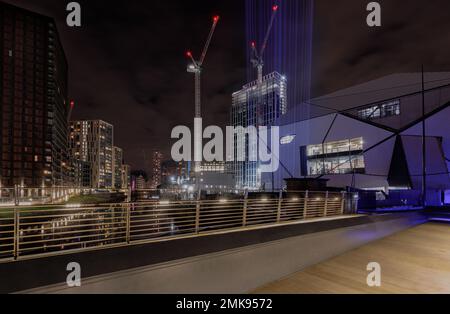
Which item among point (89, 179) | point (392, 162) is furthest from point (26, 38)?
point (392, 162)

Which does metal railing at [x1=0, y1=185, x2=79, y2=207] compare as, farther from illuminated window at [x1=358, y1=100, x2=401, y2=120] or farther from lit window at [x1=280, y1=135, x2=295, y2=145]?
lit window at [x1=280, y1=135, x2=295, y2=145]

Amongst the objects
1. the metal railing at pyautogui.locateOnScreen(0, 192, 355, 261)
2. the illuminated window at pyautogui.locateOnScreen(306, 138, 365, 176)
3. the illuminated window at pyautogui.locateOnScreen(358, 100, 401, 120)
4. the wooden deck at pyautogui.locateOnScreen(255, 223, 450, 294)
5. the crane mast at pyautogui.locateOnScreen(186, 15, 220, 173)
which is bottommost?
the wooden deck at pyautogui.locateOnScreen(255, 223, 450, 294)

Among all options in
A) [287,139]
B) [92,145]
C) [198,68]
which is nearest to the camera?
[287,139]

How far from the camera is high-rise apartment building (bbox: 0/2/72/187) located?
78125mm

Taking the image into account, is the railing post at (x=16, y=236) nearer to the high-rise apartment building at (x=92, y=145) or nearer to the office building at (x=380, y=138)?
the office building at (x=380, y=138)

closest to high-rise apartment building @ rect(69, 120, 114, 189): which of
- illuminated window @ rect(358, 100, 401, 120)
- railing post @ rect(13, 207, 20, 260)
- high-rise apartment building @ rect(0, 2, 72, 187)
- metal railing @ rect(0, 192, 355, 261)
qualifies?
high-rise apartment building @ rect(0, 2, 72, 187)

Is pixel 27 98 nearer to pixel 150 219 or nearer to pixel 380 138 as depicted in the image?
pixel 380 138

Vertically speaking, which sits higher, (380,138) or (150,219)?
(380,138)

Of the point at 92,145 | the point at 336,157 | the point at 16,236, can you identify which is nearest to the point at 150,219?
the point at 16,236

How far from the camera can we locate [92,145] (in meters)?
145

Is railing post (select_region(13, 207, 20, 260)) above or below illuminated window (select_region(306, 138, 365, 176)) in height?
below

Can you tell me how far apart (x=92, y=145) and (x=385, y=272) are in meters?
159

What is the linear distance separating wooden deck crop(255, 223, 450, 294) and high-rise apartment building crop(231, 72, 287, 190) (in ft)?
227

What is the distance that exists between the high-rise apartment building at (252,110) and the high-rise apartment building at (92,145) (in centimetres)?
7781
